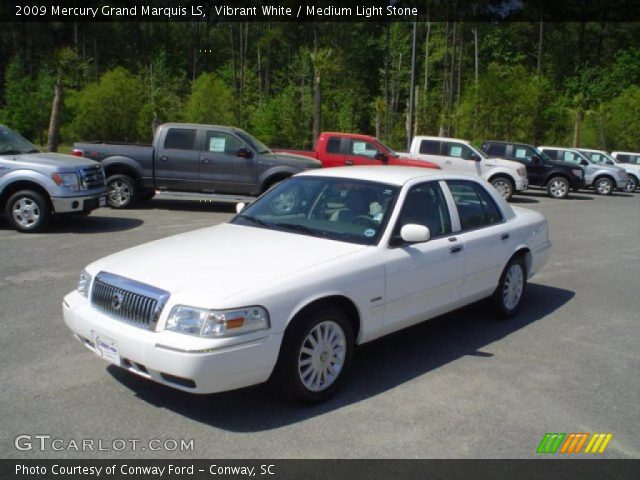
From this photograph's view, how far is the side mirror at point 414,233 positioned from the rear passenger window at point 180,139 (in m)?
10.1

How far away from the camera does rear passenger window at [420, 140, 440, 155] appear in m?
20.9

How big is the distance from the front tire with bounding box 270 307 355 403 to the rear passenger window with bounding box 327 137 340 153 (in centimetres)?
1395

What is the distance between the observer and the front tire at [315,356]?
4.25 meters

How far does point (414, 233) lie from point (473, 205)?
4.98 ft

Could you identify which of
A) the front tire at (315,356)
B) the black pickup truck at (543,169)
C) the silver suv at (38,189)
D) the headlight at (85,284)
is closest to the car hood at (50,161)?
the silver suv at (38,189)

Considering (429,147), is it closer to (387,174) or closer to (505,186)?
(505,186)

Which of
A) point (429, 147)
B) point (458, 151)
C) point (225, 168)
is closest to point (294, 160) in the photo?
point (225, 168)

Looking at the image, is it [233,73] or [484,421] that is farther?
[233,73]

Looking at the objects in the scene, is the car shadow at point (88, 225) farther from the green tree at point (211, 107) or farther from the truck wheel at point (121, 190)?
the green tree at point (211, 107)

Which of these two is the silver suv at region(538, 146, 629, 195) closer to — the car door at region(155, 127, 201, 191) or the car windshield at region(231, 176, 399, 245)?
the car door at region(155, 127, 201, 191)

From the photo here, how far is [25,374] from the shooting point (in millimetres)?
4852

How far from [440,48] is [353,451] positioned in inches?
2413
